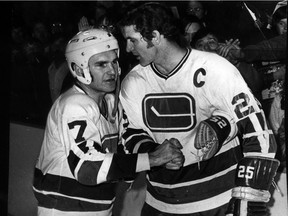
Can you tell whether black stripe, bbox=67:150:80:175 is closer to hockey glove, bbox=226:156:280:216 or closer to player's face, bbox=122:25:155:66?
player's face, bbox=122:25:155:66

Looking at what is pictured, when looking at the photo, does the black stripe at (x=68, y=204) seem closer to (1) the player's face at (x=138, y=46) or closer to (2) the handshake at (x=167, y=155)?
Answer: (2) the handshake at (x=167, y=155)

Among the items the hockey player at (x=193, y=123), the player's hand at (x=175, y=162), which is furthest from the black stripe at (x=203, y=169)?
the player's hand at (x=175, y=162)

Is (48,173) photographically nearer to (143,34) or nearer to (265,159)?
(143,34)

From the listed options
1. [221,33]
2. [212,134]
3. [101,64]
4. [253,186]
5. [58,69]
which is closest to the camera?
[253,186]

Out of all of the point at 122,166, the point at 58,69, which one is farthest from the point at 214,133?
the point at 58,69

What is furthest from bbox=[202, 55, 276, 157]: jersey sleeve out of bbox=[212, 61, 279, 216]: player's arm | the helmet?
the helmet

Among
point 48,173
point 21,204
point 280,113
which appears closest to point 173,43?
point 280,113

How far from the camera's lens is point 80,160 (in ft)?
7.98

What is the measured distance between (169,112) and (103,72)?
0.31 m

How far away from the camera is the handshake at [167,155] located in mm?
2494

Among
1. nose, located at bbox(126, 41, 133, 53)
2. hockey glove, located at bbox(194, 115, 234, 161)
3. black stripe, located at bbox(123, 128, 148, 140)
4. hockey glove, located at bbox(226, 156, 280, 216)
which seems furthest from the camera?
black stripe, located at bbox(123, 128, 148, 140)

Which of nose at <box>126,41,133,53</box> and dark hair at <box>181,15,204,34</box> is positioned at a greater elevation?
dark hair at <box>181,15,204,34</box>

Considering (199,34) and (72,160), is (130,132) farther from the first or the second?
Result: (199,34)

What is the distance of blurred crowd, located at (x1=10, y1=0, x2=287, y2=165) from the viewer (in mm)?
2662
